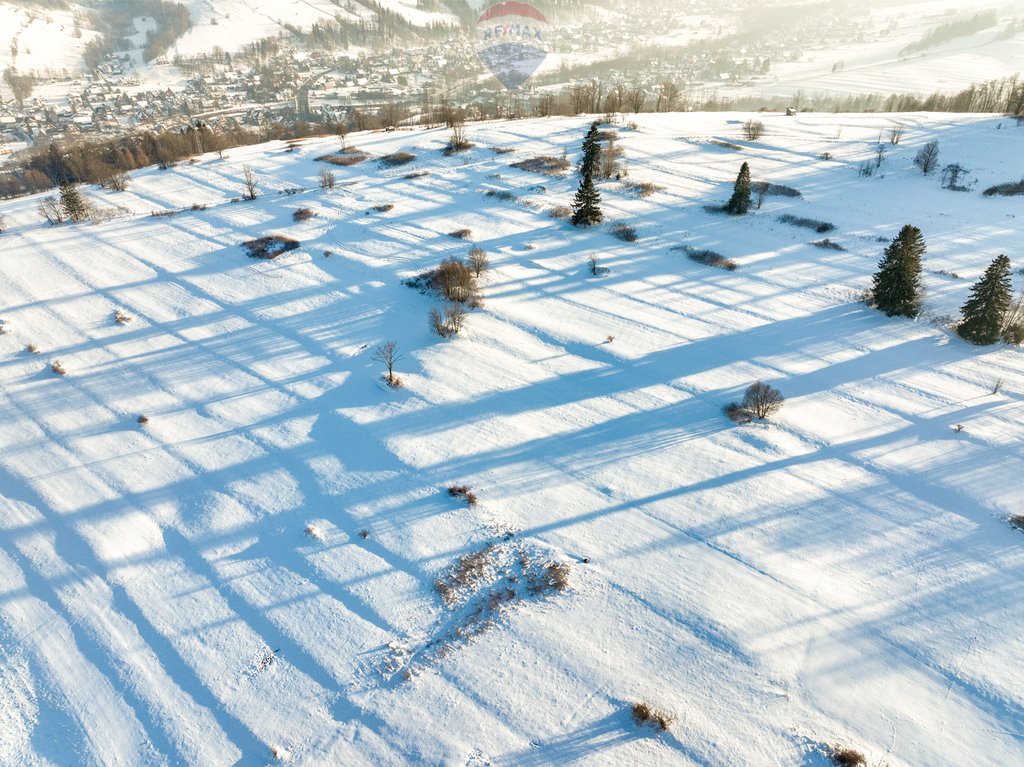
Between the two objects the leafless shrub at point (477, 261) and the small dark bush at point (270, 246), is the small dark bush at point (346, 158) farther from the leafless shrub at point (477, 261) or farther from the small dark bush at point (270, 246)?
the leafless shrub at point (477, 261)

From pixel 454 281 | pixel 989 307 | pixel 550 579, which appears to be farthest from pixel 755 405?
pixel 454 281

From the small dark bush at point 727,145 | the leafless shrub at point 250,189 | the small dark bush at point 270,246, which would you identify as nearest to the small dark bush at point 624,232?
the small dark bush at point 270,246

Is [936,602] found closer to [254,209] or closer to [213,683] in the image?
[213,683]

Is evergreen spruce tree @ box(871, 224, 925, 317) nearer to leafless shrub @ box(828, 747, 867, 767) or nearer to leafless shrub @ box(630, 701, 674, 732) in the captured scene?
leafless shrub @ box(828, 747, 867, 767)

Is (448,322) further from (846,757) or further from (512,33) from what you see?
(512,33)

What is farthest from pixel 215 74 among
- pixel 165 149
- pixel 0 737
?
pixel 0 737

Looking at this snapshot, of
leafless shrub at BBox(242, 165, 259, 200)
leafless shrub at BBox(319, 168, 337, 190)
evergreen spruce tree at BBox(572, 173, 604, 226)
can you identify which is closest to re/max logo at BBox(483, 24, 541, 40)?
leafless shrub at BBox(319, 168, 337, 190)
